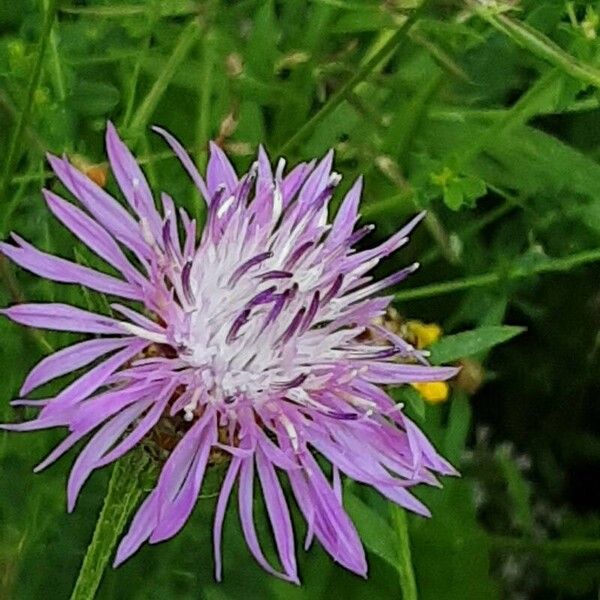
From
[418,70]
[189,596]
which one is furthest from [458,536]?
[418,70]

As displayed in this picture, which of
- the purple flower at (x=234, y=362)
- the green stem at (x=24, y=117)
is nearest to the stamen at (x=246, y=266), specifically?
the purple flower at (x=234, y=362)

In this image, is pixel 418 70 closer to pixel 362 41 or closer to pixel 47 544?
pixel 362 41

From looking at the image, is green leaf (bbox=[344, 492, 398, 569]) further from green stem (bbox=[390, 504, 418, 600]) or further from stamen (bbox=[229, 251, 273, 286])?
stamen (bbox=[229, 251, 273, 286])

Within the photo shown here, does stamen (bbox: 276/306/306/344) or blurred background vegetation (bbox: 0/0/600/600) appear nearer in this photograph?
stamen (bbox: 276/306/306/344)

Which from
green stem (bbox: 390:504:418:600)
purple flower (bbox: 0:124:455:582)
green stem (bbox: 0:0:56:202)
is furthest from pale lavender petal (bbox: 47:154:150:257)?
green stem (bbox: 390:504:418:600)

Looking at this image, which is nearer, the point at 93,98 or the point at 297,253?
the point at 297,253

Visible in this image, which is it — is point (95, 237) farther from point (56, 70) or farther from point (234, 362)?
point (56, 70)

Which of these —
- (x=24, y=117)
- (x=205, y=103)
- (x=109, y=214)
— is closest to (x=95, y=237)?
(x=109, y=214)
